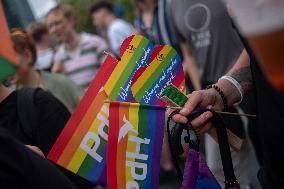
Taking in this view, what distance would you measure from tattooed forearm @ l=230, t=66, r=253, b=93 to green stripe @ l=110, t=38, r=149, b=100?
0.39 meters

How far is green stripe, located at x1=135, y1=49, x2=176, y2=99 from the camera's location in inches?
65.0

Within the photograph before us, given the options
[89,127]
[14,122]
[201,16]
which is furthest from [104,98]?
[201,16]

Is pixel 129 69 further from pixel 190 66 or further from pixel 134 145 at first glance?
pixel 190 66

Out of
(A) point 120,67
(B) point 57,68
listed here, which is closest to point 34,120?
(A) point 120,67

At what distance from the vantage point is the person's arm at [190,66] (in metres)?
3.44

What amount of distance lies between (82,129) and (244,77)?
2.06 ft

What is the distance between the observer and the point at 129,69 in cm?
172

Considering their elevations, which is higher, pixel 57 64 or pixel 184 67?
pixel 184 67

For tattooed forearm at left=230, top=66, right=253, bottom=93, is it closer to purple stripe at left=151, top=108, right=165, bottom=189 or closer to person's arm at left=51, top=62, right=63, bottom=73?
purple stripe at left=151, top=108, right=165, bottom=189

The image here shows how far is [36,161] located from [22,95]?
761 millimetres

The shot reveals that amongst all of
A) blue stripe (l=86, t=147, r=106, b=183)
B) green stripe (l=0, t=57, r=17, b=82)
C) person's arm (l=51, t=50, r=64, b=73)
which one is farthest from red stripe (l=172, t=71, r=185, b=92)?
person's arm (l=51, t=50, r=64, b=73)

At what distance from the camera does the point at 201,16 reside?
3.05 meters

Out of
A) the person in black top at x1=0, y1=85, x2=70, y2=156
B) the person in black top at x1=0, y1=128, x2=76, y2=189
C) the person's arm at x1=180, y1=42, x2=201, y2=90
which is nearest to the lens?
the person in black top at x1=0, y1=128, x2=76, y2=189

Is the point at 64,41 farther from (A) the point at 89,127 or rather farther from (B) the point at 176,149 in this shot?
(B) the point at 176,149
